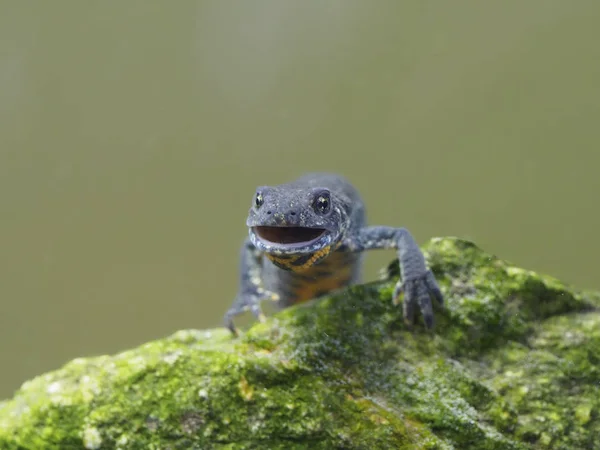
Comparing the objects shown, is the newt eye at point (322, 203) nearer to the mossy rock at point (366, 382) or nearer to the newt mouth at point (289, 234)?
the newt mouth at point (289, 234)

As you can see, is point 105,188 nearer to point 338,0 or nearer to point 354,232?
point 338,0

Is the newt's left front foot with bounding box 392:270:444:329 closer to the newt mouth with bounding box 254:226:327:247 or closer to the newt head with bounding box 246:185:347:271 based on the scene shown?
the newt head with bounding box 246:185:347:271

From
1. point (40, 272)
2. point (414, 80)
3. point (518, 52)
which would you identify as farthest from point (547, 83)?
point (40, 272)

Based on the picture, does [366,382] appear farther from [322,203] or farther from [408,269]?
[322,203]

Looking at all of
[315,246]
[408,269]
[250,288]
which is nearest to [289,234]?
[315,246]

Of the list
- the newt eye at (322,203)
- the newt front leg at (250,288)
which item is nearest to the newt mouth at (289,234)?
the newt eye at (322,203)

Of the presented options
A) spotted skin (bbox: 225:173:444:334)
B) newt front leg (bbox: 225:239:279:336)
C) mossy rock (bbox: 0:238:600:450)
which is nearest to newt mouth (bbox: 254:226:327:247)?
spotted skin (bbox: 225:173:444:334)
